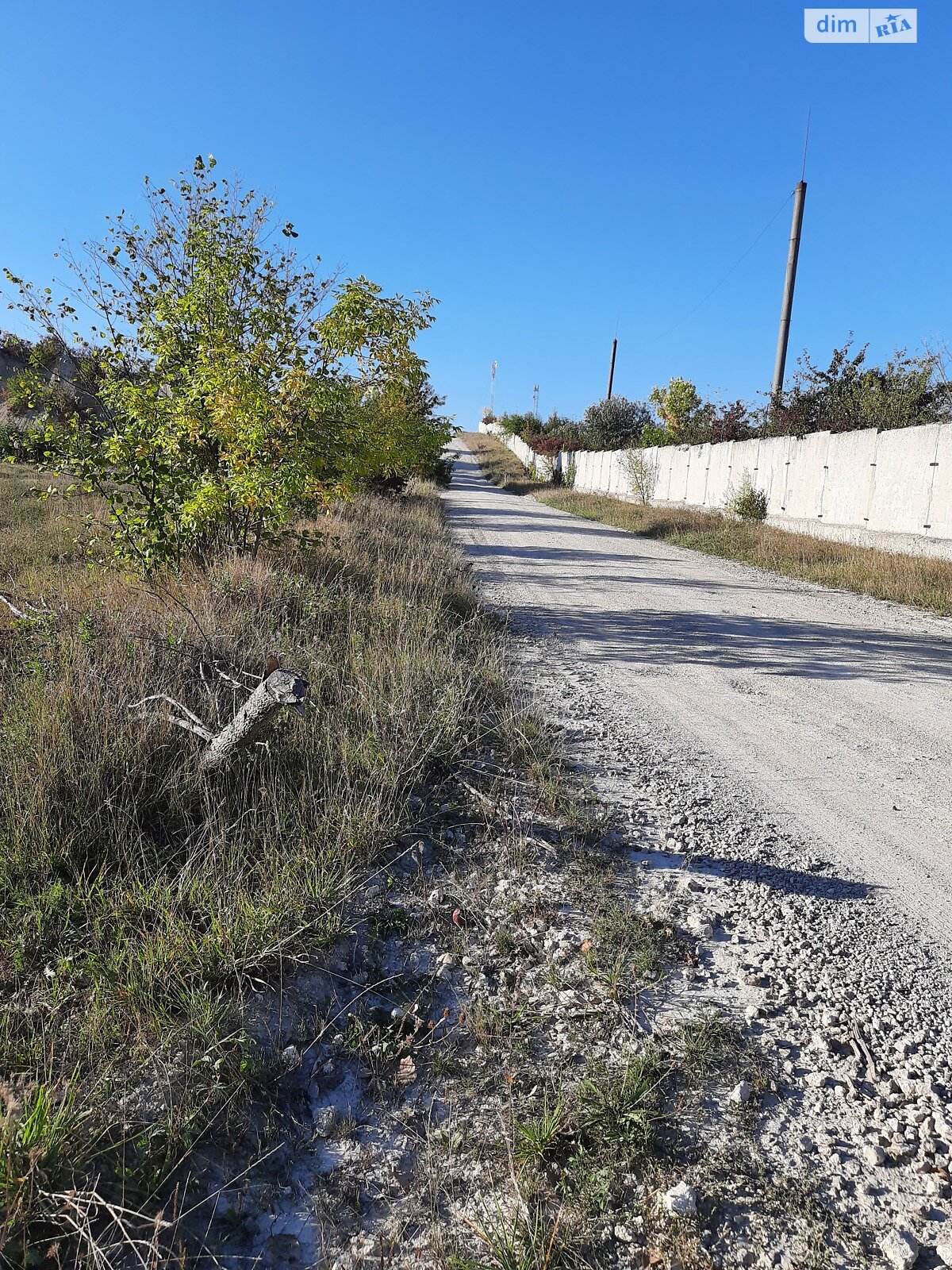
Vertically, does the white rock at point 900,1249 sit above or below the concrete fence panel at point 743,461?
below

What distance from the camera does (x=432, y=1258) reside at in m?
1.72

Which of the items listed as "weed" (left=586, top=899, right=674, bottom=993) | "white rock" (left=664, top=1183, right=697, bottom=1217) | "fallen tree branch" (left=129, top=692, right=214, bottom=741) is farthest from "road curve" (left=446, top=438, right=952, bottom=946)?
"fallen tree branch" (left=129, top=692, right=214, bottom=741)

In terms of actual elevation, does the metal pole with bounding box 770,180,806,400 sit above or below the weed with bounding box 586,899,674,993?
above

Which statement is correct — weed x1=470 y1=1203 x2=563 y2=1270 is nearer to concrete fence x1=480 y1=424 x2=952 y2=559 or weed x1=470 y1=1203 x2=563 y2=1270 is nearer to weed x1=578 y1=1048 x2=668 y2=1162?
weed x1=578 y1=1048 x2=668 y2=1162

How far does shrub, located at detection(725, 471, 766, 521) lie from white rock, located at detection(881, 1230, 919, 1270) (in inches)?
675

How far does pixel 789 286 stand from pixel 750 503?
677cm

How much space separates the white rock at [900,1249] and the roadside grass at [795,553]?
8.61 m

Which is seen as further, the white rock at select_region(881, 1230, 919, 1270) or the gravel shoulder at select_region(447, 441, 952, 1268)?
the gravel shoulder at select_region(447, 441, 952, 1268)

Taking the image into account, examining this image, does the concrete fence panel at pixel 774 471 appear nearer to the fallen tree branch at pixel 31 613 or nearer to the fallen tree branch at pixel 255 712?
the fallen tree branch at pixel 31 613

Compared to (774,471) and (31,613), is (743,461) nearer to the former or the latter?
(774,471)

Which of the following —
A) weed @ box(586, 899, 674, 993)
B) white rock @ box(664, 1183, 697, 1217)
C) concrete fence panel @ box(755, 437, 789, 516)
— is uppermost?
concrete fence panel @ box(755, 437, 789, 516)

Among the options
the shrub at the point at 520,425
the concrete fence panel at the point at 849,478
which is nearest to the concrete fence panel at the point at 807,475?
the concrete fence panel at the point at 849,478

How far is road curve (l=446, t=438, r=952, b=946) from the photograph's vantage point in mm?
3590

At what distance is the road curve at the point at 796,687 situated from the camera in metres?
3.59
